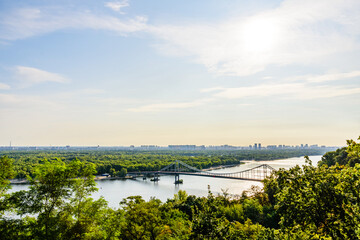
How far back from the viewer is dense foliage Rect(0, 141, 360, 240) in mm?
6258

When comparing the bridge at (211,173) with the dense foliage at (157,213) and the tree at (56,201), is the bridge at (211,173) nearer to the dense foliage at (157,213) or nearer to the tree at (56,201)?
the dense foliage at (157,213)

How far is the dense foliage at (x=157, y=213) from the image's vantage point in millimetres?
6258

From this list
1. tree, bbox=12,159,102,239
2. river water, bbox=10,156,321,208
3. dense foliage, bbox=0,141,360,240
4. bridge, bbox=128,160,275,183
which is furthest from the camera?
bridge, bbox=128,160,275,183

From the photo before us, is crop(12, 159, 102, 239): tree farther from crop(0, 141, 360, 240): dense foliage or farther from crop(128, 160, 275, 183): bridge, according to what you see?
crop(128, 160, 275, 183): bridge

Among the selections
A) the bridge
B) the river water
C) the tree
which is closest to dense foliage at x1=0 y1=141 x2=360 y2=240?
the tree

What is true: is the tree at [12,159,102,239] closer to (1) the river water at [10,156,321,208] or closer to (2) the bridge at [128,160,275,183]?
(1) the river water at [10,156,321,208]

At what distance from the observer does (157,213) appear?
49.9 feet

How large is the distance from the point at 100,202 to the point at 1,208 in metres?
3.49

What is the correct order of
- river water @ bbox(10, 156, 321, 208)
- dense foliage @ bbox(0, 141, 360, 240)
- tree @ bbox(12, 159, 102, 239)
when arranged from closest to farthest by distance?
dense foliage @ bbox(0, 141, 360, 240), tree @ bbox(12, 159, 102, 239), river water @ bbox(10, 156, 321, 208)

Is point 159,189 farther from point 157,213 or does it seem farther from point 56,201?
point 56,201

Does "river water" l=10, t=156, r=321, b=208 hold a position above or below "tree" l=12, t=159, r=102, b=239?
below

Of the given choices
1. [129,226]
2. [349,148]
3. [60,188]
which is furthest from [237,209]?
[349,148]

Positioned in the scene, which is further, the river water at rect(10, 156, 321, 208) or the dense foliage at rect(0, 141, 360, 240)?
the river water at rect(10, 156, 321, 208)

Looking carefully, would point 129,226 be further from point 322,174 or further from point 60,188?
point 322,174
